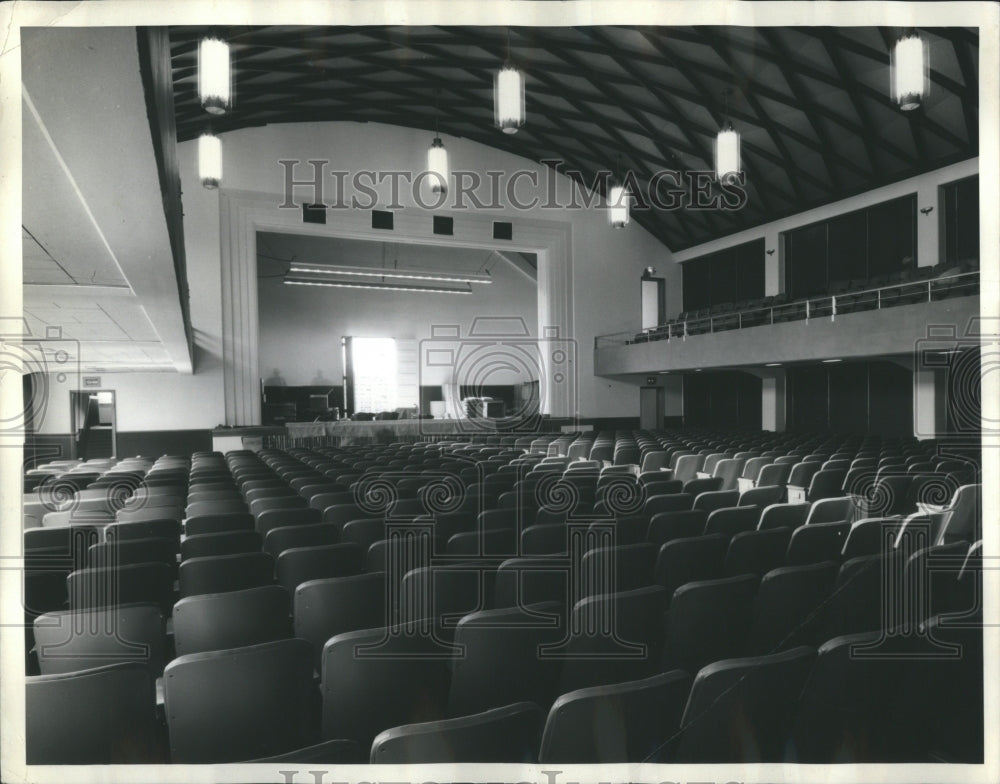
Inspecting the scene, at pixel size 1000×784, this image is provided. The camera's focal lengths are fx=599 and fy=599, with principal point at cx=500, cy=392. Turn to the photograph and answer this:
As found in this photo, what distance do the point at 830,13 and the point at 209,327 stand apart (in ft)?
53.2

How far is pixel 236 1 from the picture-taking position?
6.59ft

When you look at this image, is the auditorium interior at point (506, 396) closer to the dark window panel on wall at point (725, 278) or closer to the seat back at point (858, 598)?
the seat back at point (858, 598)

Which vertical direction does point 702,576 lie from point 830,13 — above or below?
below

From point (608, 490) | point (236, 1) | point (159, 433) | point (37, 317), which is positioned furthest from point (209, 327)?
point (236, 1)

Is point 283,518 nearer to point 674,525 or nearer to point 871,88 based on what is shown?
point 674,525

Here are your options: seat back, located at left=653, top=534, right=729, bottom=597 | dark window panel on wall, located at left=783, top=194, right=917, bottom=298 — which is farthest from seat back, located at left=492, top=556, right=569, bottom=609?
dark window panel on wall, located at left=783, top=194, right=917, bottom=298

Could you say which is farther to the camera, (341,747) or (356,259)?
(356,259)

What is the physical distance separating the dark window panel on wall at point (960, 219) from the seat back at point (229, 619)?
1396 cm

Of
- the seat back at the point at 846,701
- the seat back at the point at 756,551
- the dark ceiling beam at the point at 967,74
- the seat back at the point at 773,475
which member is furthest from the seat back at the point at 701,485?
the dark ceiling beam at the point at 967,74

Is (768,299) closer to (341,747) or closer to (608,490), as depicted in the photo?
(608,490)

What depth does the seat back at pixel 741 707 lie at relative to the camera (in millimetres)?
1660

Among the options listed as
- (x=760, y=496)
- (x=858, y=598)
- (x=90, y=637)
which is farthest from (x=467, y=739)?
(x=760, y=496)

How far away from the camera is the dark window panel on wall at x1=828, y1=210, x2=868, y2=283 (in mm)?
14539

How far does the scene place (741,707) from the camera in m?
1.72
